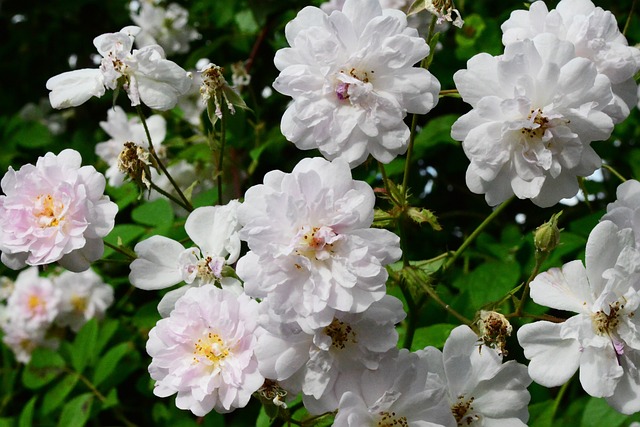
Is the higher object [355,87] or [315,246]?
[355,87]

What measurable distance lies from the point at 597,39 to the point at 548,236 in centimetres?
29

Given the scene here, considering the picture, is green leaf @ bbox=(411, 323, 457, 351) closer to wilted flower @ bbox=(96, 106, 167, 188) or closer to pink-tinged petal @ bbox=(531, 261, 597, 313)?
pink-tinged petal @ bbox=(531, 261, 597, 313)

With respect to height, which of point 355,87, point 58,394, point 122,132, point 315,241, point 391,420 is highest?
point 355,87

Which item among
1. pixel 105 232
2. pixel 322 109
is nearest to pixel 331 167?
pixel 322 109

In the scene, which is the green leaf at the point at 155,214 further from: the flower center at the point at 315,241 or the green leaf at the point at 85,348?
the flower center at the point at 315,241

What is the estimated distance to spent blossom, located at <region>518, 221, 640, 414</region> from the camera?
0.99 meters

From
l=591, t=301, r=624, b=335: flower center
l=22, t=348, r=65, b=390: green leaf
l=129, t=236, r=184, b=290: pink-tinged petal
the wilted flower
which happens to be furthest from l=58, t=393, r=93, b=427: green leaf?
l=591, t=301, r=624, b=335: flower center

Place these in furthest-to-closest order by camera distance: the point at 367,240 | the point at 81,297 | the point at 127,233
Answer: the point at 81,297 → the point at 127,233 → the point at 367,240

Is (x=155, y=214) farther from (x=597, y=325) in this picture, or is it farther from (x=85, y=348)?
(x=597, y=325)

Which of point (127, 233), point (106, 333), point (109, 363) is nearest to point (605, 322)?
point (127, 233)

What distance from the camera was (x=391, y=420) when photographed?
102 cm

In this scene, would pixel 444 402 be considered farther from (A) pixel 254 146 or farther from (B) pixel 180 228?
(A) pixel 254 146

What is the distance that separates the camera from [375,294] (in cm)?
95

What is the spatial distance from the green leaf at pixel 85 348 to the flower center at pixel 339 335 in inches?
44.4
